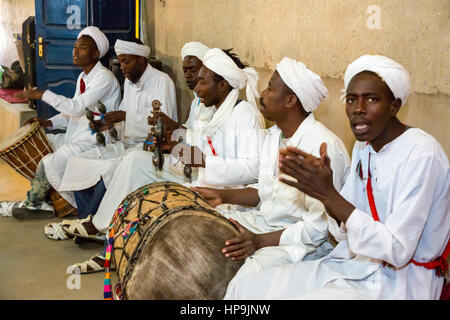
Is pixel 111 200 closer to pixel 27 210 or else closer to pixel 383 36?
pixel 27 210

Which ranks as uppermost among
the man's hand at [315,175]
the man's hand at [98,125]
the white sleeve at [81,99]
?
the man's hand at [315,175]

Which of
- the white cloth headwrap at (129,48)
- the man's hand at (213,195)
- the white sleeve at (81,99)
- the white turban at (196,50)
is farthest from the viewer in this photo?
the white cloth headwrap at (129,48)

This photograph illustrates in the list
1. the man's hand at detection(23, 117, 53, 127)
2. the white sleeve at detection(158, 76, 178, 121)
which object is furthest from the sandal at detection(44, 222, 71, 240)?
the white sleeve at detection(158, 76, 178, 121)

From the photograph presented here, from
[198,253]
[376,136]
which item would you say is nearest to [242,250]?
[198,253]

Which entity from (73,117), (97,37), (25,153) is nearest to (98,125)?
(73,117)

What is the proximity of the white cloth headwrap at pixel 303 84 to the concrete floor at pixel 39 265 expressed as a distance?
6.78 ft

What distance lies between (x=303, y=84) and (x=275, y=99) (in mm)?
197

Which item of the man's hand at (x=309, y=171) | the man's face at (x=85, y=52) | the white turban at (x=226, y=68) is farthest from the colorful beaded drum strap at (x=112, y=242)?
the man's face at (x=85, y=52)

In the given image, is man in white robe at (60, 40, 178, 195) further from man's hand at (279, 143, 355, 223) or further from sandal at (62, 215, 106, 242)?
man's hand at (279, 143, 355, 223)

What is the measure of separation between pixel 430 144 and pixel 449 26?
1064 mm

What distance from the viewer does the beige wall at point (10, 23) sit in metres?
12.9

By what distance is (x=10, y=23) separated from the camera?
48.5 feet

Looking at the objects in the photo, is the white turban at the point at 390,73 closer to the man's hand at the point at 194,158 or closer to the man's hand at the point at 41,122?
the man's hand at the point at 194,158

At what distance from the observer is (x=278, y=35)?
198 inches
